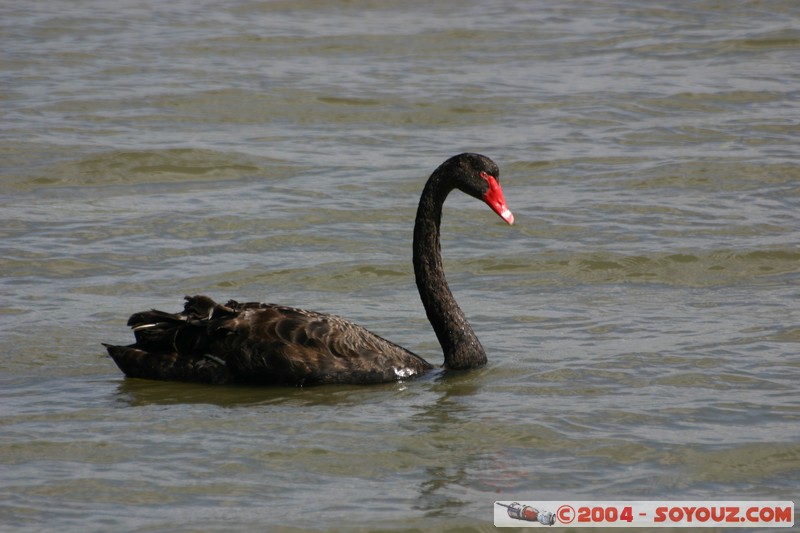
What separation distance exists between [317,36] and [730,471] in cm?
1213

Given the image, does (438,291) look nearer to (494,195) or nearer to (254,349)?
(494,195)

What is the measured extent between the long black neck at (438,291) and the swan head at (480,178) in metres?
0.12

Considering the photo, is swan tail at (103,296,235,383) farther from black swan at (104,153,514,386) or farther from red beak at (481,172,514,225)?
red beak at (481,172,514,225)

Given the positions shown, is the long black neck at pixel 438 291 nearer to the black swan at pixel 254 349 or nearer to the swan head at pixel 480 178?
the swan head at pixel 480 178

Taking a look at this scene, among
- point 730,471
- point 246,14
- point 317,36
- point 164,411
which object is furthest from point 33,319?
point 246,14

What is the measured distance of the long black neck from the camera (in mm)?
7859

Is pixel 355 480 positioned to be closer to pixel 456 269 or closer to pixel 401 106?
pixel 456 269

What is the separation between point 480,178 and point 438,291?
2.36 ft

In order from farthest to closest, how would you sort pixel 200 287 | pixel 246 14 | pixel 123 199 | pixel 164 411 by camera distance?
1. pixel 246 14
2. pixel 123 199
3. pixel 200 287
4. pixel 164 411

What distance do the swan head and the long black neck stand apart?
12 cm

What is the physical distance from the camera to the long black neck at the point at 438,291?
786cm

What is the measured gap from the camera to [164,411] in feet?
23.1

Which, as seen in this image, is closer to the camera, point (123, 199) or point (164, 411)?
point (164, 411)

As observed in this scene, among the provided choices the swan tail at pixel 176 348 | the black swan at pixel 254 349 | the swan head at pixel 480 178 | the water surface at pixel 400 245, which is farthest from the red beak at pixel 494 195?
the swan tail at pixel 176 348
